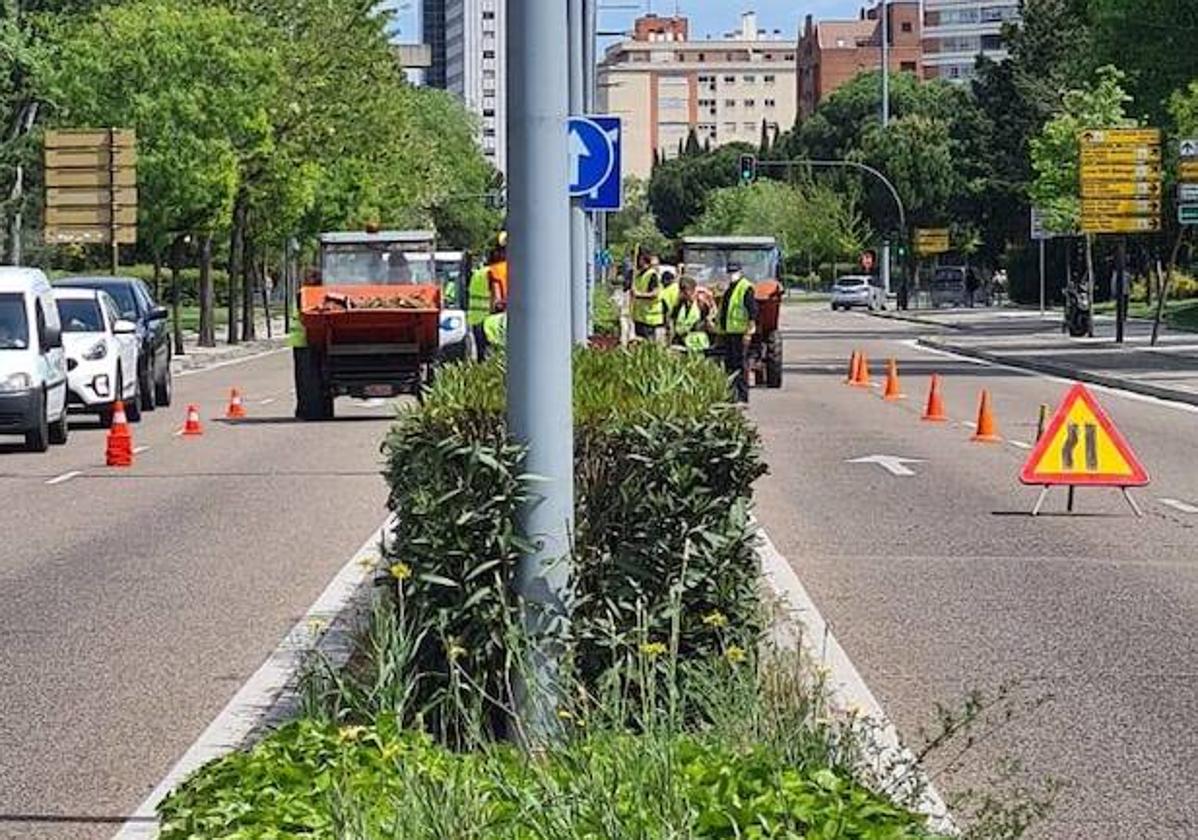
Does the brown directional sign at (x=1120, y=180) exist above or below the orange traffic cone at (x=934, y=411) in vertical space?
above

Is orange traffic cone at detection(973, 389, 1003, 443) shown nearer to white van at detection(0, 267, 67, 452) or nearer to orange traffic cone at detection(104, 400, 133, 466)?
orange traffic cone at detection(104, 400, 133, 466)

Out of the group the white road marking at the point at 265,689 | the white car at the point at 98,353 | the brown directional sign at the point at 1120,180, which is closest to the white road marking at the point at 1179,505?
the white road marking at the point at 265,689

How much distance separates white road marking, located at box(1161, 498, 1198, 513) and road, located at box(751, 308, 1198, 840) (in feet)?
0.10

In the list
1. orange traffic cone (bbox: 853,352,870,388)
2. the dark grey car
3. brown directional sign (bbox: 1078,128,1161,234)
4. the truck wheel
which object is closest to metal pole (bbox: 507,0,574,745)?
the dark grey car

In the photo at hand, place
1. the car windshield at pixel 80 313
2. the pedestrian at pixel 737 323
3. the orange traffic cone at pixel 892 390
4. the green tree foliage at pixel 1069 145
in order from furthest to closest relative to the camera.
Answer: the green tree foliage at pixel 1069 145 < the orange traffic cone at pixel 892 390 < the pedestrian at pixel 737 323 < the car windshield at pixel 80 313

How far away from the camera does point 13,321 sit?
27.7m

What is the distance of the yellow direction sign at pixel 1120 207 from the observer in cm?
5506

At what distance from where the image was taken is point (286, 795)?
553cm

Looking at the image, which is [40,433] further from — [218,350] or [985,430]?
[218,350]

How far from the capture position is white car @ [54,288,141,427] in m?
30.6

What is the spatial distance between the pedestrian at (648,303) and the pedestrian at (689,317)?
0.93 ft

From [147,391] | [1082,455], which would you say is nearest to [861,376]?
[147,391]

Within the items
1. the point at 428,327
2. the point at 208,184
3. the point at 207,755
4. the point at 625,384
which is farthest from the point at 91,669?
the point at 208,184

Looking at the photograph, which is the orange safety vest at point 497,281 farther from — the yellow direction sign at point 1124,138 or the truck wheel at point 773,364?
the yellow direction sign at point 1124,138
